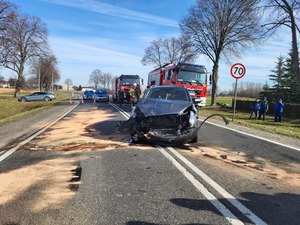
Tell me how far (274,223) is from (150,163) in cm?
321

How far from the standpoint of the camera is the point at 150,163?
6.75 metres

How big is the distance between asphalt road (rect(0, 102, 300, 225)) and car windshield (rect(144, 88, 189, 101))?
225cm

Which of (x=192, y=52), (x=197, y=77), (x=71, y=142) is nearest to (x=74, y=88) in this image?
(x=192, y=52)

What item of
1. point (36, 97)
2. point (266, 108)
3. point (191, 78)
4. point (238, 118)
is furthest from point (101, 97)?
point (266, 108)

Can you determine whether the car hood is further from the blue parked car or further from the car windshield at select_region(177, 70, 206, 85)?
the blue parked car

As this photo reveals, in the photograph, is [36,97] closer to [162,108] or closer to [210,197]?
[162,108]

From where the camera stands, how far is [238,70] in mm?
17266

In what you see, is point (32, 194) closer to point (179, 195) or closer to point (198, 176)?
point (179, 195)

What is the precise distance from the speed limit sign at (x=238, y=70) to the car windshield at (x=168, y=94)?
7561mm

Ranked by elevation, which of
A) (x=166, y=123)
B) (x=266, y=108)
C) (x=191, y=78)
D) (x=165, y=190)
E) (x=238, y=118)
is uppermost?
(x=191, y=78)

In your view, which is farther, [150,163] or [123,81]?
[123,81]

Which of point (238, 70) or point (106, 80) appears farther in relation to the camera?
point (106, 80)

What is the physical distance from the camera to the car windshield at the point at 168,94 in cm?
1012

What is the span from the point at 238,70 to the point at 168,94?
8.17 meters
